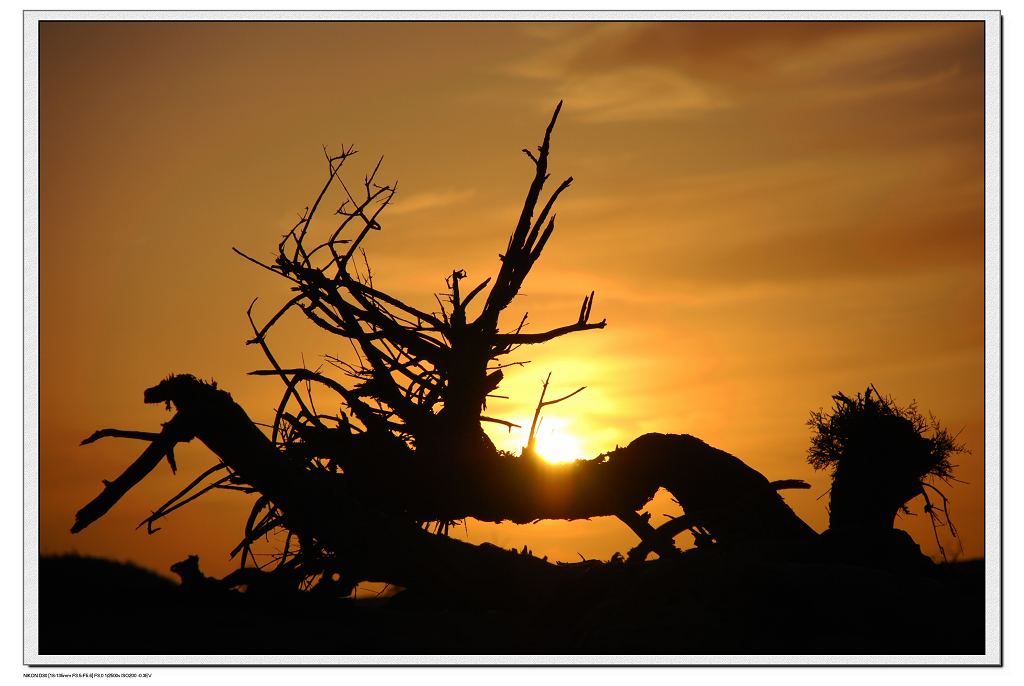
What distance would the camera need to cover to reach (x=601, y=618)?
221 inches

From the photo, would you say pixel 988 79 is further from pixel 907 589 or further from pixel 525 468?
pixel 525 468

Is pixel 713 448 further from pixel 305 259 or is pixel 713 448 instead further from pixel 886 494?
pixel 305 259

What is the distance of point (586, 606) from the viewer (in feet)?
19.8

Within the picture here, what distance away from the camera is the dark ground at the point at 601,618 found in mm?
5395

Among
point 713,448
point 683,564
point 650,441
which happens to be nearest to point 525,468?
point 650,441

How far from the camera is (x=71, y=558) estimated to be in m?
6.22

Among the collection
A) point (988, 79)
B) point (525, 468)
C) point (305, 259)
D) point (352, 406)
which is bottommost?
point (525, 468)

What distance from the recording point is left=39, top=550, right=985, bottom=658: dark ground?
539cm

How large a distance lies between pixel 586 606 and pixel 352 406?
94.4 inches

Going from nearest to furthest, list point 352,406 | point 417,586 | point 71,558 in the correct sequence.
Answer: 1. point 71,558
2. point 417,586
3. point 352,406
